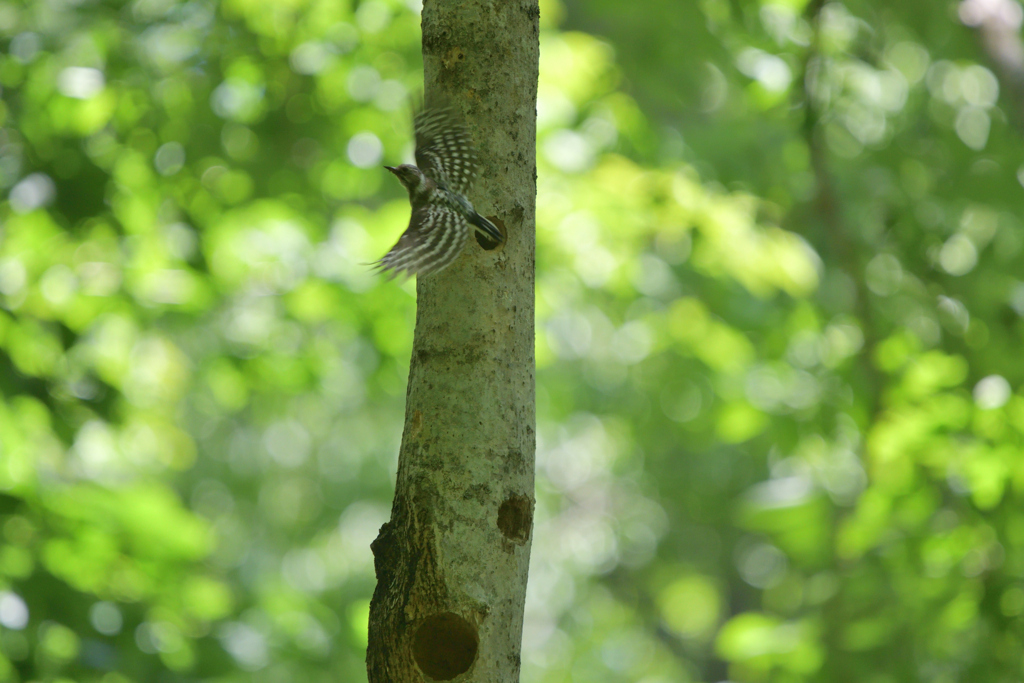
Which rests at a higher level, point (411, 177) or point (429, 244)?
point (411, 177)

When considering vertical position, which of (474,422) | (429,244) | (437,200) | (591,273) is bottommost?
(474,422)

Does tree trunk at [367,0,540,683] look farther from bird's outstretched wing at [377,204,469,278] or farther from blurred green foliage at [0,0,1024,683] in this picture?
blurred green foliage at [0,0,1024,683]

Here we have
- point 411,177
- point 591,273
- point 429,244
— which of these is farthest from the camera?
point 591,273

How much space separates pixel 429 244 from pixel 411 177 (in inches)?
10.9

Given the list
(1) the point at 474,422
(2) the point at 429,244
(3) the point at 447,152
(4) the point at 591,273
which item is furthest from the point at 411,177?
(4) the point at 591,273

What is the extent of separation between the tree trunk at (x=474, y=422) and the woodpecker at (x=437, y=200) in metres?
0.04

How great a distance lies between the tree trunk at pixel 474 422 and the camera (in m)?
1.38

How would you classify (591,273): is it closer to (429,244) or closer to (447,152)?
(447,152)

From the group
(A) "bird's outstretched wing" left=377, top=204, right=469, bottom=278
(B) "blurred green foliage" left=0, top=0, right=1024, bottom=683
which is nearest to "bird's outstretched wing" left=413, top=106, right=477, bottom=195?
(A) "bird's outstretched wing" left=377, top=204, right=469, bottom=278

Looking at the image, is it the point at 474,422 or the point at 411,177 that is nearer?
the point at 474,422

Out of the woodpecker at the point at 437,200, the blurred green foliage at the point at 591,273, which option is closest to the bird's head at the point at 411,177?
the woodpecker at the point at 437,200

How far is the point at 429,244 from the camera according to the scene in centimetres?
140

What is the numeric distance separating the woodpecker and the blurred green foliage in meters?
1.72

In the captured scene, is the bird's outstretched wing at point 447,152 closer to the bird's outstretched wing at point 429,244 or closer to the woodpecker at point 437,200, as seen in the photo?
the woodpecker at point 437,200
